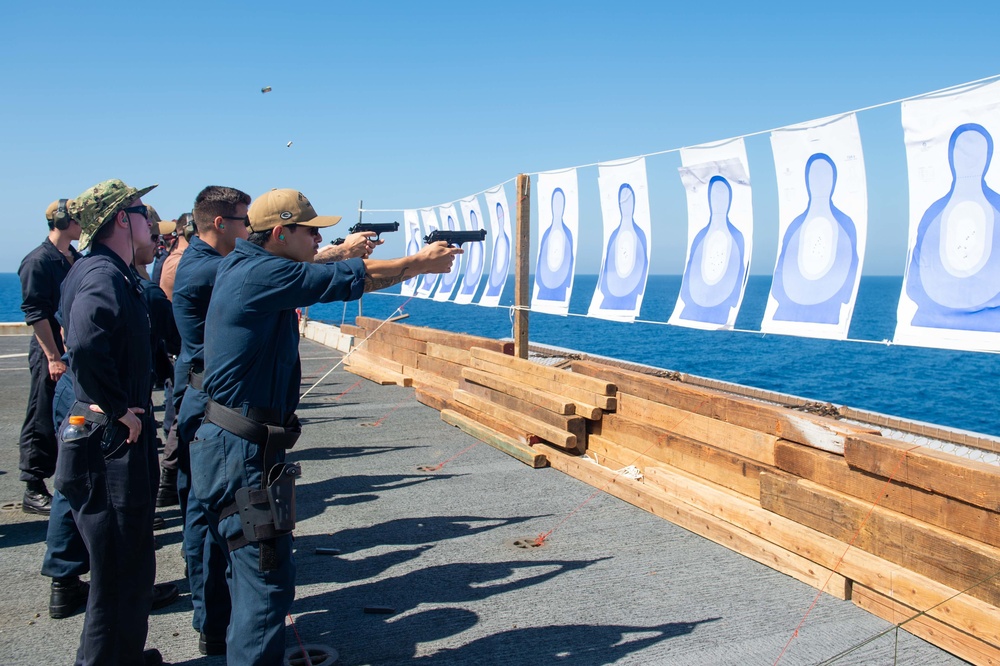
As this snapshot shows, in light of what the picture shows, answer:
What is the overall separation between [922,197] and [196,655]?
5.17 meters

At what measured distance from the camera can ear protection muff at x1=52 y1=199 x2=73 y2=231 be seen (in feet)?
19.2

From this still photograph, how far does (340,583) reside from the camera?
4.61 m

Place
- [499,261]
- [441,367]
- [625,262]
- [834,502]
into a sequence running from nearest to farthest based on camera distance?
[834,502] → [625,262] → [441,367] → [499,261]

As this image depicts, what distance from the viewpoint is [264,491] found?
3031 mm

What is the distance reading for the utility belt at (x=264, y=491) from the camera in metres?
2.97

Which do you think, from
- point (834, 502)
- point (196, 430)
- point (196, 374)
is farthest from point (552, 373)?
point (196, 430)

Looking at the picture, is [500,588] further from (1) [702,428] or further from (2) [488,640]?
(1) [702,428]

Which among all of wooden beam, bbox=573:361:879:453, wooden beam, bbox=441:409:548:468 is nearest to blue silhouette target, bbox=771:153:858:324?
wooden beam, bbox=573:361:879:453

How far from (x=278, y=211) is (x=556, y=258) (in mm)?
6642

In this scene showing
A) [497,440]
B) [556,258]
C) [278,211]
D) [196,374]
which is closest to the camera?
[278,211]

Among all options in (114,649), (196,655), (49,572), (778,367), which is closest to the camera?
(114,649)

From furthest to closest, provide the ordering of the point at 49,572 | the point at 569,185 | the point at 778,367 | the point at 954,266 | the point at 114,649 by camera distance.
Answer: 1. the point at 778,367
2. the point at 569,185
3. the point at 954,266
4. the point at 49,572
5. the point at 114,649

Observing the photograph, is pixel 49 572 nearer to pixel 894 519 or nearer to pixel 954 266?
pixel 894 519

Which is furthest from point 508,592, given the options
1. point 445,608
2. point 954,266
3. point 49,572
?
point 954,266
